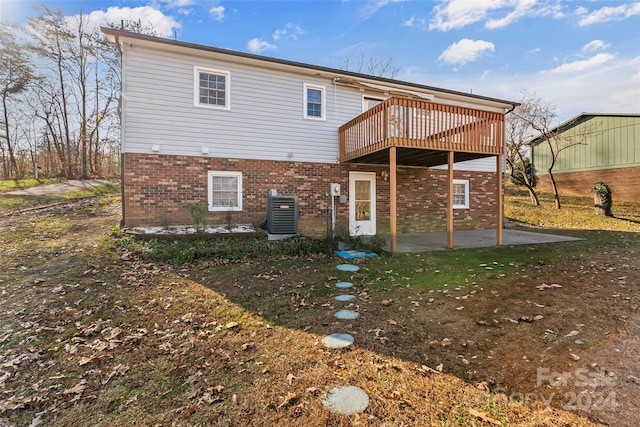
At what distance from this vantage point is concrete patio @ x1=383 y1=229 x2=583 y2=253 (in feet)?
26.9

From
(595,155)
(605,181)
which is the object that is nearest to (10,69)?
(595,155)

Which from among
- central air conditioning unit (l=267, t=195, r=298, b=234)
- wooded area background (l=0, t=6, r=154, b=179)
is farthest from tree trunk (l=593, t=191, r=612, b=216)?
wooded area background (l=0, t=6, r=154, b=179)

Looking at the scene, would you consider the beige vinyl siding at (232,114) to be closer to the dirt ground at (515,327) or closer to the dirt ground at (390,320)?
the dirt ground at (390,320)

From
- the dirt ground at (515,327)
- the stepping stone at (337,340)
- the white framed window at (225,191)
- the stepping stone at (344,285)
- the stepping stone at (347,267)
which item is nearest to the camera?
the dirt ground at (515,327)

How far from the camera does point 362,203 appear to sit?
406 inches

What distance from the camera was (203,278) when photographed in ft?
17.1

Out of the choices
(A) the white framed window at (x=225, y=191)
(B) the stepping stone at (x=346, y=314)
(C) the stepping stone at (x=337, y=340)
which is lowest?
(C) the stepping stone at (x=337, y=340)

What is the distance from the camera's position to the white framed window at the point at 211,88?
827 cm

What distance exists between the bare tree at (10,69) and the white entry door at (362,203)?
79.4ft

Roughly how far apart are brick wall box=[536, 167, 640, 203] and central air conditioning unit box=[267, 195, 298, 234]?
742 inches

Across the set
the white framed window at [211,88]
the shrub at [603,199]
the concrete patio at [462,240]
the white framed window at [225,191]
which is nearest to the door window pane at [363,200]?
the concrete patio at [462,240]

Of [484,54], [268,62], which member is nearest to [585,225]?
[484,54]

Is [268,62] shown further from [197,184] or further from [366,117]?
[197,184]

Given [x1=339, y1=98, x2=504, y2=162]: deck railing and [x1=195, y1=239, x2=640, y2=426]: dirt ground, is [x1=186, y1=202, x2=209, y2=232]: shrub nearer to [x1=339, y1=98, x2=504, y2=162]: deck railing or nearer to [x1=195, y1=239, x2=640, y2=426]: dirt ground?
[x1=195, y1=239, x2=640, y2=426]: dirt ground
